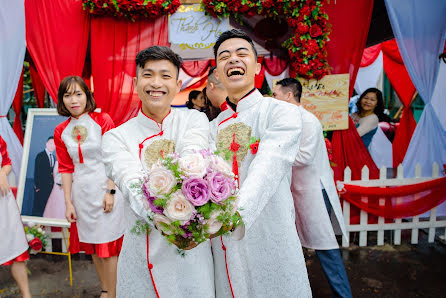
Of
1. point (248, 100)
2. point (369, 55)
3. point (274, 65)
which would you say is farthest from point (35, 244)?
point (369, 55)

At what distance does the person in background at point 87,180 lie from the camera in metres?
2.86

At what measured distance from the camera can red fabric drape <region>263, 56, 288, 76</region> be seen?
500cm

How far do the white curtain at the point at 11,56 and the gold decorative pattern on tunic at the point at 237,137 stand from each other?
4.20 metres

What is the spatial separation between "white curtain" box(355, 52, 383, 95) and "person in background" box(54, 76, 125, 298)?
8.97 m

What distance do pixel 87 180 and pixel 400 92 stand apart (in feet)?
25.6

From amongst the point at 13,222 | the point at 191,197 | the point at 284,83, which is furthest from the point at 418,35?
the point at 13,222

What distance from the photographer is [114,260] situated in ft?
9.61

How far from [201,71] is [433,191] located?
4198 millimetres

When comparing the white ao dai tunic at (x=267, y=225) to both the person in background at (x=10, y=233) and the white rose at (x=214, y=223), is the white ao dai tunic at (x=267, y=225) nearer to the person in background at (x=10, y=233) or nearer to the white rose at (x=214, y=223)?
the white rose at (x=214, y=223)

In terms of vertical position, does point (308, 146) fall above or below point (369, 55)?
below

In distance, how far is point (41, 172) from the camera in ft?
13.1

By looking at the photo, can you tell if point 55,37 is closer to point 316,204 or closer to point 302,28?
point 302,28

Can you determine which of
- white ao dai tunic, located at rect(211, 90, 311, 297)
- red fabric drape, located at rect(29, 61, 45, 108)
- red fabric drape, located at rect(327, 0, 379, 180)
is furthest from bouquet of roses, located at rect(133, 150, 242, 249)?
red fabric drape, located at rect(29, 61, 45, 108)

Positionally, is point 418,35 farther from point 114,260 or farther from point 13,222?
point 13,222
